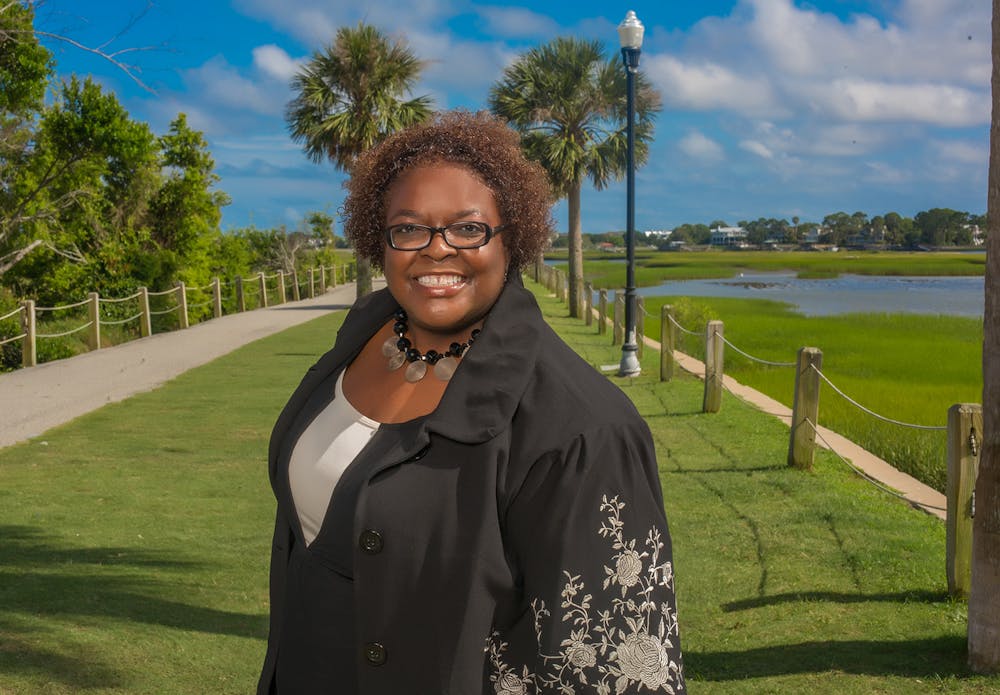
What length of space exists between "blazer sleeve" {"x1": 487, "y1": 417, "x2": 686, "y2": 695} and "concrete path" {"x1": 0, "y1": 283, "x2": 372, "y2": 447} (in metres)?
8.67

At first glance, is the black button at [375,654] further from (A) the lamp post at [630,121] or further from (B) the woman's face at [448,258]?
(A) the lamp post at [630,121]

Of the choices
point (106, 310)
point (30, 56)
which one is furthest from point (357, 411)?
point (106, 310)

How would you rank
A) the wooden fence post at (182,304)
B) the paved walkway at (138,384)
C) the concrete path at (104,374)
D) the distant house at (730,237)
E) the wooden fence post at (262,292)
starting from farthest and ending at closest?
the distant house at (730,237)
the wooden fence post at (262,292)
the wooden fence post at (182,304)
the concrete path at (104,374)
the paved walkway at (138,384)

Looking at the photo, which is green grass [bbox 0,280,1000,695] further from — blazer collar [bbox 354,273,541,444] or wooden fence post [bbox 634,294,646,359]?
wooden fence post [bbox 634,294,646,359]

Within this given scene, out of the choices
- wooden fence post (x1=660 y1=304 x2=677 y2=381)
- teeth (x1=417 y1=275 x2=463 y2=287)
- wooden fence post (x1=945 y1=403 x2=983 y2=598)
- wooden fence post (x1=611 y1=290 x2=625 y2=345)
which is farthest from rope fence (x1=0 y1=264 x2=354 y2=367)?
teeth (x1=417 y1=275 x2=463 y2=287)

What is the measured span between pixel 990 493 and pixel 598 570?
3.27 m

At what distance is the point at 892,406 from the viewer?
42.2 ft

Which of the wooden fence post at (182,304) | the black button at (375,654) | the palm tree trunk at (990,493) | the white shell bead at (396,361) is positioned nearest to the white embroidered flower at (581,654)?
the black button at (375,654)

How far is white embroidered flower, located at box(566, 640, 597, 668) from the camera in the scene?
156cm

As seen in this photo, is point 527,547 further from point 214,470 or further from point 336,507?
point 214,470

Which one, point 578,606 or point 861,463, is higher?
point 578,606

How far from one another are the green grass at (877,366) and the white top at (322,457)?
8109 millimetres

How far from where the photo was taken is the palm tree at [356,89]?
59.7ft

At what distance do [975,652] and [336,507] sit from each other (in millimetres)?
3448
